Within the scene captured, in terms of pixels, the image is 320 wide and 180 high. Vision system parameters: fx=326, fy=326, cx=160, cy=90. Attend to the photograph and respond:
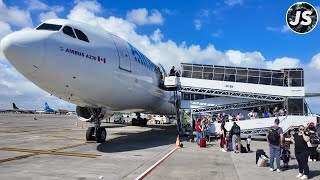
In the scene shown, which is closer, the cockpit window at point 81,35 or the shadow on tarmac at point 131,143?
the cockpit window at point 81,35

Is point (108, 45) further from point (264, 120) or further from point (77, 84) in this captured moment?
point (264, 120)

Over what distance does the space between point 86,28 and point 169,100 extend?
14482mm

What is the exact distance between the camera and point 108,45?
15859 millimetres

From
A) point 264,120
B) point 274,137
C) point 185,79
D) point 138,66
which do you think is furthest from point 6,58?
point 264,120

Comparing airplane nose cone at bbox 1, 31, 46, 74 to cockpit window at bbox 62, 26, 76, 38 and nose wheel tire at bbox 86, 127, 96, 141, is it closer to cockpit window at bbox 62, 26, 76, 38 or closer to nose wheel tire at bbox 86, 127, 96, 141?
cockpit window at bbox 62, 26, 76, 38

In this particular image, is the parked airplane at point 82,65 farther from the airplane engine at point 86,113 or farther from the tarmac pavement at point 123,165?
the tarmac pavement at point 123,165

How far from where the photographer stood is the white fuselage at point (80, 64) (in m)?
12.1

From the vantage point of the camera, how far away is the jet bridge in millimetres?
23719

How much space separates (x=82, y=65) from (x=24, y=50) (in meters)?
2.56

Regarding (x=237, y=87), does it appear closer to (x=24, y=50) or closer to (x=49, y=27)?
(x=49, y=27)

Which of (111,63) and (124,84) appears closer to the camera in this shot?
(111,63)

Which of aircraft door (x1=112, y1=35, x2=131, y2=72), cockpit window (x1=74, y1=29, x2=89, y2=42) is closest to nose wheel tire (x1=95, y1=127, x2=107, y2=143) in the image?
aircraft door (x1=112, y1=35, x2=131, y2=72)

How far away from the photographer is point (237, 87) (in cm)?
2434

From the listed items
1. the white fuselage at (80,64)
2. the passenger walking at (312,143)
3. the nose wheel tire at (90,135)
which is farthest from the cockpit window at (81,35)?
the passenger walking at (312,143)
